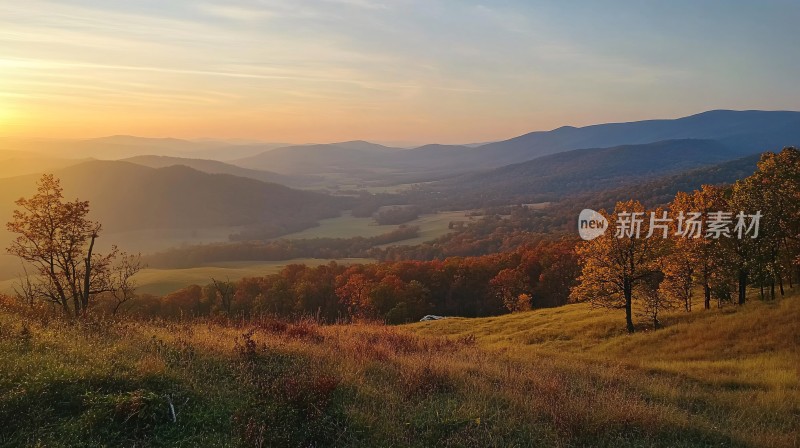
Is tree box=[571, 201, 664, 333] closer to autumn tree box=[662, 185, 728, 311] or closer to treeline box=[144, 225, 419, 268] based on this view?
autumn tree box=[662, 185, 728, 311]

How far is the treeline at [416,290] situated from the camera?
7144cm

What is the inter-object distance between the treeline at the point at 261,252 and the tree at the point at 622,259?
10640 centimetres

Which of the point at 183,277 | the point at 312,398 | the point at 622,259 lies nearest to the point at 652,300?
the point at 622,259

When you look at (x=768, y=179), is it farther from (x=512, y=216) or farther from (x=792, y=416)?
(x=512, y=216)

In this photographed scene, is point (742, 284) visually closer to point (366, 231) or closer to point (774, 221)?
point (774, 221)

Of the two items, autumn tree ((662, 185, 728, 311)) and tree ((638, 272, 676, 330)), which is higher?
autumn tree ((662, 185, 728, 311))

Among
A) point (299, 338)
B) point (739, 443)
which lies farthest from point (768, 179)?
point (299, 338)

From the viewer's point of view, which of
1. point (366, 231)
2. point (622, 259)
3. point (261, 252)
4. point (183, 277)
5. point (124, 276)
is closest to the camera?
point (124, 276)

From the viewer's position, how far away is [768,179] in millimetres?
37812

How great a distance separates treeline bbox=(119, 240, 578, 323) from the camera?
234ft

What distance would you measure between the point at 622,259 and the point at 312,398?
3470cm

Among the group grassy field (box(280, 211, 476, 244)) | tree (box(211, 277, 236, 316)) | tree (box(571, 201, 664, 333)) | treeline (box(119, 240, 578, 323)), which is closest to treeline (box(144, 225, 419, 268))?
grassy field (box(280, 211, 476, 244))

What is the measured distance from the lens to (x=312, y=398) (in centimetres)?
789

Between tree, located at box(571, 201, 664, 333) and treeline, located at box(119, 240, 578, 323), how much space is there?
33.4 meters
